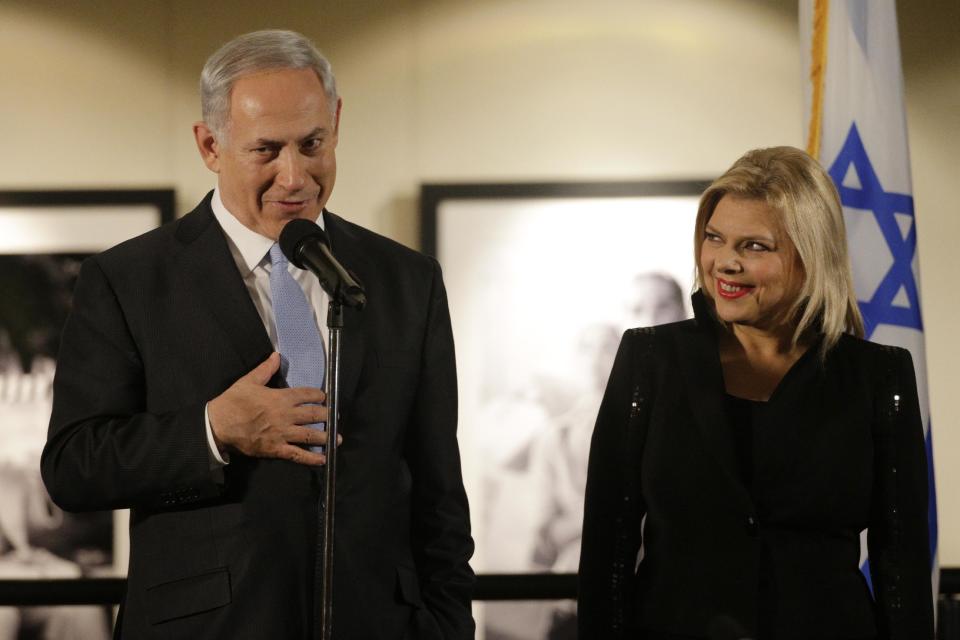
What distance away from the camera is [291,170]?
1.77 metres

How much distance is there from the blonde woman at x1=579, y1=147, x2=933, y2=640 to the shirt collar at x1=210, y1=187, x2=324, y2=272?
26.3 inches

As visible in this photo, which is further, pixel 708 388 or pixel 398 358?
pixel 708 388

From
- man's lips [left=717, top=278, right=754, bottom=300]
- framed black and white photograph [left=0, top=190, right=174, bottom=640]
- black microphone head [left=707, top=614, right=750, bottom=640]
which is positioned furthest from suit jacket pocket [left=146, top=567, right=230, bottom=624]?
framed black and white photograph [left=0, top=190, right=174, bottom=640]

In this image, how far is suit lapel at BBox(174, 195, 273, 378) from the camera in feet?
5.73

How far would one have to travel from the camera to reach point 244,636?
1.68 metres

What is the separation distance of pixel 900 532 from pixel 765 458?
0.26m

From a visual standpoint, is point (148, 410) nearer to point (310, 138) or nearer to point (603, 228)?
point (310, 138)

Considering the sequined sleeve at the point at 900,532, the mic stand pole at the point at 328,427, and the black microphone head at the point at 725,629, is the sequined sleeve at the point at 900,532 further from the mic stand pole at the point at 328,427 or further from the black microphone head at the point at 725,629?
the mic stand pole at the point at 328,427

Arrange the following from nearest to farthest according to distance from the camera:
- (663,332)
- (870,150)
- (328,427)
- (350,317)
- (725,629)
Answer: (328,427), (725,629), (350,317), (663,332), (870,150)

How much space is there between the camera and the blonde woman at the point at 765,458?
1.90 m

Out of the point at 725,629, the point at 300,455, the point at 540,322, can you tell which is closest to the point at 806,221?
the point at 725,629

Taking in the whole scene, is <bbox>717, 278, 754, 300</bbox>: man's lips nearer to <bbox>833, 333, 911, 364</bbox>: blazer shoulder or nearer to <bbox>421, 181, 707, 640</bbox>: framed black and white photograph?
<bbox>833, 333, 911, 364</bbox>: blazer shoulder

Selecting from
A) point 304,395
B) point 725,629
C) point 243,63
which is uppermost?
point 243,63

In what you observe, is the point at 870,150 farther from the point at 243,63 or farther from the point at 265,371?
the point at 265,371
